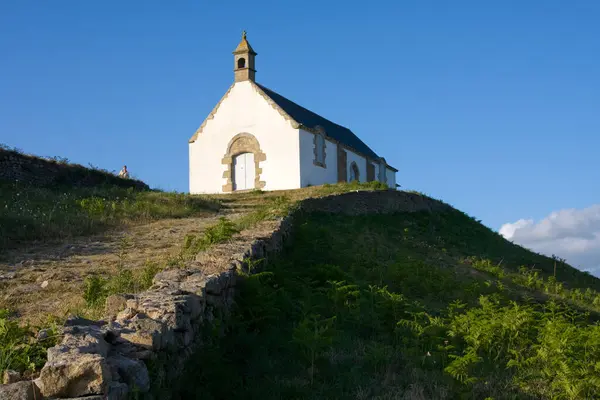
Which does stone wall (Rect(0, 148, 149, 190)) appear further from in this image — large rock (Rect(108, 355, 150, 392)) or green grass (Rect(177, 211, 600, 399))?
large rock (Rect(108, 355, 150, 392))

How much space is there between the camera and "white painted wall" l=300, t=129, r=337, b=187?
3066cm

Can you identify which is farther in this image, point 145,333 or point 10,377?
point 145,333

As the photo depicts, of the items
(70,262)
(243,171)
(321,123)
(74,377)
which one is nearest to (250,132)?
(243,171)

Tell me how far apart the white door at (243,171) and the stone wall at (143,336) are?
20.6 meters

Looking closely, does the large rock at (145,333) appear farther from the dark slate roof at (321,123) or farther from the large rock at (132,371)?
the dark slate roof at (321,123)

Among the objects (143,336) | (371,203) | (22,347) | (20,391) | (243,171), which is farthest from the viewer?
(243,171)

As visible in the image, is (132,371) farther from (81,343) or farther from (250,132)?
(250,132)

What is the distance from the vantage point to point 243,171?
1253 inches

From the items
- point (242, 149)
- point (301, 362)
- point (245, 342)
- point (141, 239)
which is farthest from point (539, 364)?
point (242, 149)

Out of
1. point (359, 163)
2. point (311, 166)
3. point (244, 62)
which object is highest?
point (244, 62)

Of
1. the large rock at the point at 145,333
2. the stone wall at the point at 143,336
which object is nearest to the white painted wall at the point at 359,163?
the stone wall at the point at 143,336

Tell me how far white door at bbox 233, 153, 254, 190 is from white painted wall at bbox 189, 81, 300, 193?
564mm

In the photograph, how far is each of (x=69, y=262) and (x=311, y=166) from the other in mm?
19585

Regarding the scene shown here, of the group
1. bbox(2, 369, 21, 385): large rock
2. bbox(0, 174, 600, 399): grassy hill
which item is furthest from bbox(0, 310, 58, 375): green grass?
bbox(2, 369, 21, 385): large rock
